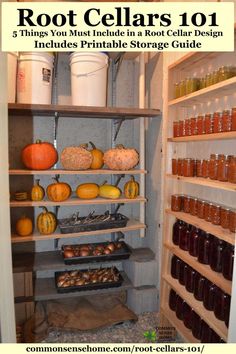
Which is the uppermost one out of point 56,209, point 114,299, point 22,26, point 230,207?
point 22,26

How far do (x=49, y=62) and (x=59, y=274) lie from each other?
1581 millimetres

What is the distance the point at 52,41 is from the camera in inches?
39.9

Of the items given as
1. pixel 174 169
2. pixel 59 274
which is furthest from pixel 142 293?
pixel 174 169

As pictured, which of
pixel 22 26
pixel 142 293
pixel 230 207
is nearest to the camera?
pixel 22 26

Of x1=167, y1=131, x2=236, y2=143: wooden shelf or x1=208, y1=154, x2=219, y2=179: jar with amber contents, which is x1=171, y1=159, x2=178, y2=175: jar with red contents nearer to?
x1=167, y1=131, x2=236, y2=143: wooden shelf

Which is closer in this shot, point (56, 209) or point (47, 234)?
point (47, 234)

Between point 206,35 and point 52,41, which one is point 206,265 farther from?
point 52,41

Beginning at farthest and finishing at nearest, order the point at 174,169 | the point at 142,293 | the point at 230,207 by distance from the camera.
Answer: the point at 142,293
the point at 174,169
the point at 230,207

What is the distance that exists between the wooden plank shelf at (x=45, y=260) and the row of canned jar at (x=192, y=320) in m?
0.38

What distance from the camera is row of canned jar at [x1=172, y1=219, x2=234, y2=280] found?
1359mm

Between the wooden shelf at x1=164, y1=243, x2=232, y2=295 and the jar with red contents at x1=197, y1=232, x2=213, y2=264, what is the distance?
0.09 ft

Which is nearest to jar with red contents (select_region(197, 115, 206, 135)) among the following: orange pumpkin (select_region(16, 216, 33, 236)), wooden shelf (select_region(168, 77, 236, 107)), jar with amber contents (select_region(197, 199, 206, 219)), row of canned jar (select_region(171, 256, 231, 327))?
wooden shelf (select_region(168, 77, 236, 107))

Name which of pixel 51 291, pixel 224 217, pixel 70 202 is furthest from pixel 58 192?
pixel 224 217

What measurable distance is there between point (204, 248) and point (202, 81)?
94 cm
